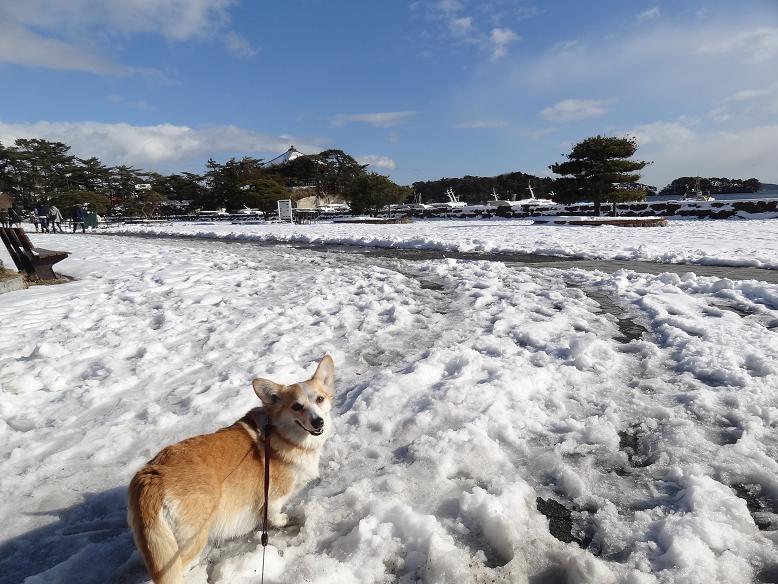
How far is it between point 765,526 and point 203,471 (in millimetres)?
2586

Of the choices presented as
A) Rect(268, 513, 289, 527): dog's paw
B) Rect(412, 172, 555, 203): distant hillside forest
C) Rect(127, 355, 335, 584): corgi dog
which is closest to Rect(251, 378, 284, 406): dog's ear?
Rect(127, 355, 335, 584): corgi dog

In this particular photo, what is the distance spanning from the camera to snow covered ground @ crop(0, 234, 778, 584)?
6.16 feet

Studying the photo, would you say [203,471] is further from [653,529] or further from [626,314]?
[626,314]

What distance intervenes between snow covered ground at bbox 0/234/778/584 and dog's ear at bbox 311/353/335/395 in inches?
19.8

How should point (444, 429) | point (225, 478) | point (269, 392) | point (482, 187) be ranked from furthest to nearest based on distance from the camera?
1. point (482, 187)
2. point (444, 429)
3. point (269, 392)
4. point (225, 478)

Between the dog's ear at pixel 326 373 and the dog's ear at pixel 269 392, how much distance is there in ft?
0.75

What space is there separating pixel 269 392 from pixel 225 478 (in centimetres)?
50

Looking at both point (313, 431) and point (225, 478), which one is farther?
point (313, 431)

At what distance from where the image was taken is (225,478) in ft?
6.11

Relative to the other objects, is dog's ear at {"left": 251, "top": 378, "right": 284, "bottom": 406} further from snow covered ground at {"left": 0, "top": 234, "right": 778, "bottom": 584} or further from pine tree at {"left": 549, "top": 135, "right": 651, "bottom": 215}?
pine tree at {"left": 549, "top": 135, "right": 651, "bottom": 215}

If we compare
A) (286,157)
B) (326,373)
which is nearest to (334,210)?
(286,157)

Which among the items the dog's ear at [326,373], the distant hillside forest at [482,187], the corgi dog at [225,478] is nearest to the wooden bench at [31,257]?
the dog's ear at [326,373]

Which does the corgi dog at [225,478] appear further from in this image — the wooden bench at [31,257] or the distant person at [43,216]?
the distant person at [43,216]

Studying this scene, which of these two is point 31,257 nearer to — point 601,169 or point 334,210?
point 601,169
